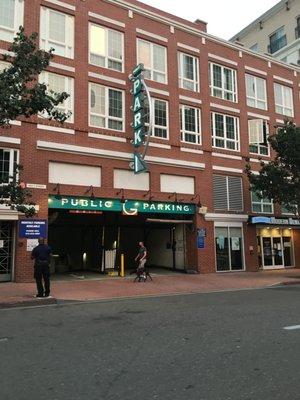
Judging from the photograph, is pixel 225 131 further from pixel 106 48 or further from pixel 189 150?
pixel 106 48

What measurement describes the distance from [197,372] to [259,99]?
23.9 m

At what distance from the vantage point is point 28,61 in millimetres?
12820

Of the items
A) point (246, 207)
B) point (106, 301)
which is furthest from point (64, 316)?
point (246, 207)

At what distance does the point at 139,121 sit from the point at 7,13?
7.16m

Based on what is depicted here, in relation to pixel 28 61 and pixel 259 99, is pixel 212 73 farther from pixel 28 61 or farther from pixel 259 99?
pixel 28 61

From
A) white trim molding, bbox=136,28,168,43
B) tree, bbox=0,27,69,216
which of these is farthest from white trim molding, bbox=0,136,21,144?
white trim molding, bbox=136,28,168,43

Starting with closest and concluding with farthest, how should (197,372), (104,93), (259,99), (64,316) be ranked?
(197,372)
(64,316)
(104,93)
(259,99)

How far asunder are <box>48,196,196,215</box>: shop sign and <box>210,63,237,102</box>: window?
711 centimetres

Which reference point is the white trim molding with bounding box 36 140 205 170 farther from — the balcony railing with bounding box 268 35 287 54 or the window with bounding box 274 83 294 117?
the balcony railing with bounding box 268 35 287 54

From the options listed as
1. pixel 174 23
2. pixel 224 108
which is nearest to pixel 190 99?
pixel 224 108

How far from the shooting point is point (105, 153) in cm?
1998

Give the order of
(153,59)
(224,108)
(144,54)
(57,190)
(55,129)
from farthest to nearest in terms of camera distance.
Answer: (224,108), (153,59), (144,54), (55,129), (57,190)

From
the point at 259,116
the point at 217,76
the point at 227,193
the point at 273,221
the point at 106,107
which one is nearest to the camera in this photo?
the point at 106,107

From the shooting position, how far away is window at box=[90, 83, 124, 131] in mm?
20359
